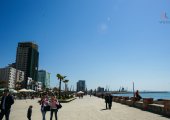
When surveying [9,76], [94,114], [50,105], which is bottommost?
[94,114]

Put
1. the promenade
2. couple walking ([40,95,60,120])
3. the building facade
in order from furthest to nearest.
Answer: the building facade < the promenade < couple walking ([40,95,60,120])

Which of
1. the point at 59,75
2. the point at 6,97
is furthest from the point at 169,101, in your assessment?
the point at 59,75

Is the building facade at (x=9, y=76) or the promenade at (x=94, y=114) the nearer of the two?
the promenade at (x=94, y=114)

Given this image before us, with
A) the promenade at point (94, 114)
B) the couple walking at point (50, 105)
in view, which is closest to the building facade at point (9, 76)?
Answer: the promenade at point (94, 114)

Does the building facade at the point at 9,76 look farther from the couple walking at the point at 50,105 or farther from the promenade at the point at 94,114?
the couple walking at the point at 50,105

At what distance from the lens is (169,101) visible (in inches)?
576

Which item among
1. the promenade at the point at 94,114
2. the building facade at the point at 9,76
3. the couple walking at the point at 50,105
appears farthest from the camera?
the building facade at the point at 9,76

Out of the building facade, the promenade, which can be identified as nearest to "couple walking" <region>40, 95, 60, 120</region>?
the promenade

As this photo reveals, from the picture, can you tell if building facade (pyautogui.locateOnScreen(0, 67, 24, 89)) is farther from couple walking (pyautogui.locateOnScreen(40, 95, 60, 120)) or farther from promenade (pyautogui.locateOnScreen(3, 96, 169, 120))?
couple walking (pyautogui.locateOnScreen(40, 95, 60, 120))

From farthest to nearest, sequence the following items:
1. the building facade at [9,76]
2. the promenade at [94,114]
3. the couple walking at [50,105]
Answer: the building facade at [9,76] → the promenade at [94,114] → the couple walking at [50,105]

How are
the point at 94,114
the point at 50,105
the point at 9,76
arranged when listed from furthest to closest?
the point at 9,76, the point at 94,114, the point at 50,105

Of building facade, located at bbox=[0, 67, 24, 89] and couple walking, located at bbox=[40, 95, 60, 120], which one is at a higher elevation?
building facade, located at bbox=[0, 67, 24, 89]

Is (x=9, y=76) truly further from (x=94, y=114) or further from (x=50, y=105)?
(x=50, y=105)

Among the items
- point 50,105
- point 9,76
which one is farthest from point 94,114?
point 9,76
